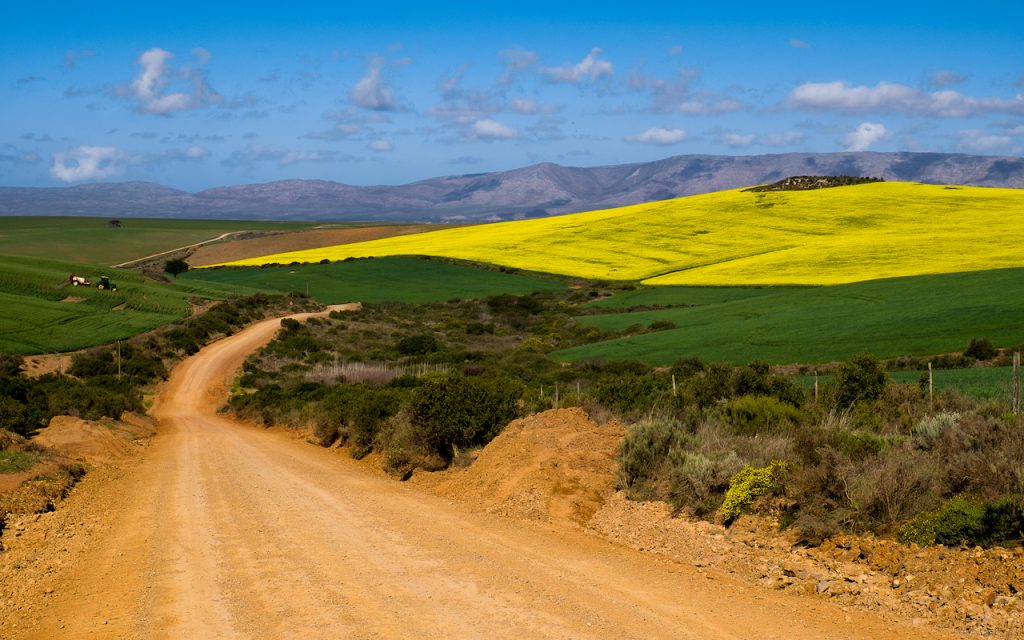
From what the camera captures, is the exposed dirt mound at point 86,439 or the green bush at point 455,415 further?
the exposed dirt mound at point 86,439

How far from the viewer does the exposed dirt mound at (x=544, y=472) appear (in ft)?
48.3

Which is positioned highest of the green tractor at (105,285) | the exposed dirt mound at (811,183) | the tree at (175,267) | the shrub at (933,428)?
the exposed dirt mound at (811,183)

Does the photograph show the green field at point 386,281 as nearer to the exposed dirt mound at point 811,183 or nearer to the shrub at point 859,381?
the exposed dirt mound at point 811,183

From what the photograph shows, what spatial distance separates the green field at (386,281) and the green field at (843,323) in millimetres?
26964

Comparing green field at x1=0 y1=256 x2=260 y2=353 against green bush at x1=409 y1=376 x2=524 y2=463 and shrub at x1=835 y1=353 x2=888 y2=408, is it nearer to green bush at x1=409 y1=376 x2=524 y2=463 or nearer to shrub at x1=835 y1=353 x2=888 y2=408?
green bush at x1=409 y1=376 x2=524 y2=463

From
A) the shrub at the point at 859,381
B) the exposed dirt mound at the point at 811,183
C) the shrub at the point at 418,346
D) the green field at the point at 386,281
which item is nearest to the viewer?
the shrub at the point at 859,381

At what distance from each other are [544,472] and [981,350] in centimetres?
2139

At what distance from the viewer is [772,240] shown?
7956 centimetres

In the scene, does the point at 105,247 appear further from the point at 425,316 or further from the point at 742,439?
the point at 742,439

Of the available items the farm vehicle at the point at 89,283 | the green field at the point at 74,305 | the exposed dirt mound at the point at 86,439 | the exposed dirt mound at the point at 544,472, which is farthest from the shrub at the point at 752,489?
the farm vehicle at the point at 89,283

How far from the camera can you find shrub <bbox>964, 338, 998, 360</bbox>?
30672mm

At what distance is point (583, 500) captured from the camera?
48.2 ft

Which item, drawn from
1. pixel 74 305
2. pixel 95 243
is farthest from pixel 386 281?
pixel 95 243

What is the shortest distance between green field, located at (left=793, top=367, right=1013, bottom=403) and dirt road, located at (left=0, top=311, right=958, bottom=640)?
1219 cm
